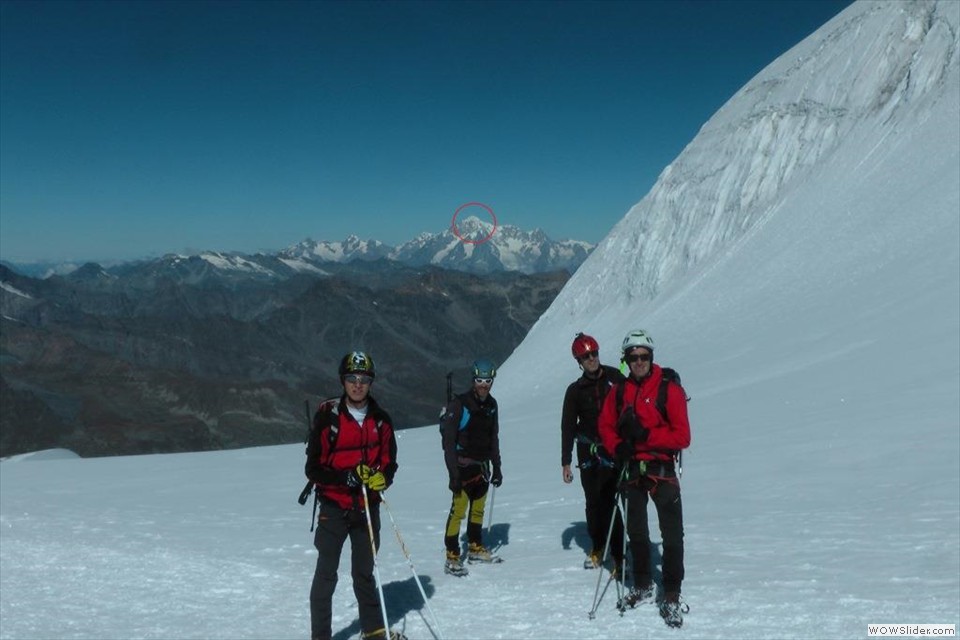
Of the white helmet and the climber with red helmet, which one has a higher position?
the white helmet

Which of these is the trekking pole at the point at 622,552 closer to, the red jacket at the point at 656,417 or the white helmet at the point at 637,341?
the red jacket at the point at 656,417

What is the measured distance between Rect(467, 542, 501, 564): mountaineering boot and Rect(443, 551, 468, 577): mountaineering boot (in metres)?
0.33

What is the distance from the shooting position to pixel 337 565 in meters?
7.07

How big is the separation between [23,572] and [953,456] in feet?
41.0

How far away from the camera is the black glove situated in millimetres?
6902

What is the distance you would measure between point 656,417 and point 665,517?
898mm

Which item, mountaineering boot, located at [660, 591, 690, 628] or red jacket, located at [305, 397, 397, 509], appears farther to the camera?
mountaineering boot, located at [660, 591, 690, 628]

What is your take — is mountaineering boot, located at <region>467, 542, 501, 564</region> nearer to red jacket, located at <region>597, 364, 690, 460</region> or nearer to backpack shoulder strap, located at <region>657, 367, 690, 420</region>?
red jacket, located at <region>597, 364, 690, 460</region>

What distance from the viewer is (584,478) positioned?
29.5 ft

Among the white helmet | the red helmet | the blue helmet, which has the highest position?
the red helmet
